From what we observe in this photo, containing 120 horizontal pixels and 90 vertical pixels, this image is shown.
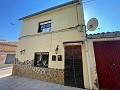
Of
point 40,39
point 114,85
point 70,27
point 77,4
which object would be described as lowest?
point 114,85

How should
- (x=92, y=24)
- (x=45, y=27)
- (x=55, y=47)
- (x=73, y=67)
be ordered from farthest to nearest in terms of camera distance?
(x=45, y=27) < (x=55, y=47) < (x=73, y=67) < (x=92, y=24)

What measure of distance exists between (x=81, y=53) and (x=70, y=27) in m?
2.36

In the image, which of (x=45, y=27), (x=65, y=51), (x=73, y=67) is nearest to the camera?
(x=73, y=67)

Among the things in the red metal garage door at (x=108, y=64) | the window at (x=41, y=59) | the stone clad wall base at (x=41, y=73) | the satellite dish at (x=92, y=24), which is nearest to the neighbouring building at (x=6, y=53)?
the stone clad wall base at (x=41, y=73)

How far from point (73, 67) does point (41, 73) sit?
9.88 ft

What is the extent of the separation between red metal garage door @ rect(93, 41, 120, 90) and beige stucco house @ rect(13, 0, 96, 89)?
0.71 m

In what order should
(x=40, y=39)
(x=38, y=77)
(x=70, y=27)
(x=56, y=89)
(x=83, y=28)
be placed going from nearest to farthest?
1. (x=56, y=89)
2. (x=83, y=28)
3. (x=70, y=27)
4. (x=38, y=77)
5. (x=40, y=39)

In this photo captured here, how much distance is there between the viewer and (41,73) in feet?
23.7

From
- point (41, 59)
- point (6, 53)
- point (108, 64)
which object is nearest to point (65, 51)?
point (41, 59)

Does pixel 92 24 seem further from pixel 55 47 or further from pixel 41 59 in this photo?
pixel 41 59

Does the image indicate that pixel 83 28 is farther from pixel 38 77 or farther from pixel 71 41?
pixel 38 77

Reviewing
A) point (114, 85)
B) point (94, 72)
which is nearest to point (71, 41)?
point (94, 72)

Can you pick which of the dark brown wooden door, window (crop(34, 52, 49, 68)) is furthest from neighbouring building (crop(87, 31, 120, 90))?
window (crop(34, 52, 49, 68))

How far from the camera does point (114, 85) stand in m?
4.96
